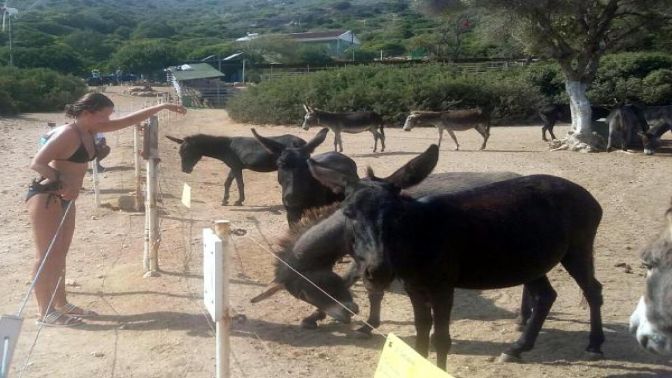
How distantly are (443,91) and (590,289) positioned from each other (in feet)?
93.7

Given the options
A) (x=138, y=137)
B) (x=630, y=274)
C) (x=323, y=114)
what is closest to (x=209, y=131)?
(x=323, y=114)

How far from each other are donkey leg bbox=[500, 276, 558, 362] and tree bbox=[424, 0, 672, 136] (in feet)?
51.7

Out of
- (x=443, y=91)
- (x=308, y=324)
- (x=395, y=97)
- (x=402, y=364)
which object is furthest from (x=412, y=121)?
(x=402, y=364)

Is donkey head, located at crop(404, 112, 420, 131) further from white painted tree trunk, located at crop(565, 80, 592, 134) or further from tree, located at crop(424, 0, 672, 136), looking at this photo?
white painted tree trunk, located at crop(565, 80, 592, 134)

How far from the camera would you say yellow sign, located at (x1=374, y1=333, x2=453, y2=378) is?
2.56 meters

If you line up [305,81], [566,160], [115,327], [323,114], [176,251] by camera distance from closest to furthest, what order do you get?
[115,327]
[176,251]
[566,160]
[323,114]
[305,81]

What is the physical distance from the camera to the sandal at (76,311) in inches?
258

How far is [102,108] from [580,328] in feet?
15.3

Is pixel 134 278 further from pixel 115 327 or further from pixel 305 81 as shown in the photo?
pixel 305 81

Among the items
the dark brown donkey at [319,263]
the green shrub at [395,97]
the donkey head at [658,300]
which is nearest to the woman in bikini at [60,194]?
the dark brown donkey at [319,263]

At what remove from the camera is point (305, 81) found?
119 feet

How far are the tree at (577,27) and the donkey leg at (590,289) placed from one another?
15.7 metres

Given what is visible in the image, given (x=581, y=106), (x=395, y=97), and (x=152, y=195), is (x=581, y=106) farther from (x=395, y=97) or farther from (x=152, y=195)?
(x=152, y=195)

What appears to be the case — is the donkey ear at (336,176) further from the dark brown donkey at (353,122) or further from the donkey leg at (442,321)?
the dark brown donkey at (353,122)
